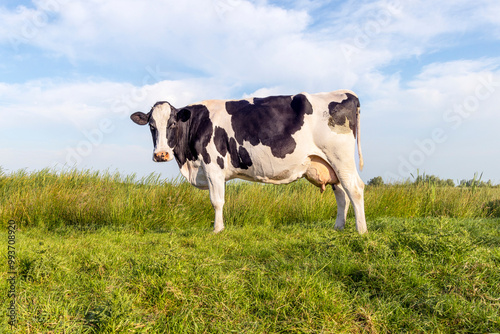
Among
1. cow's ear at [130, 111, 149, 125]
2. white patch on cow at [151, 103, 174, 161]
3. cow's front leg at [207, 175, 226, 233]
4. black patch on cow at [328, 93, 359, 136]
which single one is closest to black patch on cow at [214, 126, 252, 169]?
cow's front leg at [207, 175, 226, 233]

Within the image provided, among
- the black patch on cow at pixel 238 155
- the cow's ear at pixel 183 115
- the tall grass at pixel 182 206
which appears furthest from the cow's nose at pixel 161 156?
the tall grass at pixel 182 206

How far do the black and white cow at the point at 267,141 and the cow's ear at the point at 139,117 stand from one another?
351 millimetres

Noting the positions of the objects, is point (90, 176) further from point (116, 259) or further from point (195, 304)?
point (195, 304)

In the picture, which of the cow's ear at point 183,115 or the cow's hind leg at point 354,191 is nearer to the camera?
the cow's hind leg at point 354,191

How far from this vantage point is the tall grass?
343 inches

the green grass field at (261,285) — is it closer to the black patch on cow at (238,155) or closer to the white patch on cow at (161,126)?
the black patch on cow at (238,155)

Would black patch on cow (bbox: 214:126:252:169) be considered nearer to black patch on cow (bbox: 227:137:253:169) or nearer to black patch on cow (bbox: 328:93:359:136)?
black patch on cow (bbox: 227:137:253:169)

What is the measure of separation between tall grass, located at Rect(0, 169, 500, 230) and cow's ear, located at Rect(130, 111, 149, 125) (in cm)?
217

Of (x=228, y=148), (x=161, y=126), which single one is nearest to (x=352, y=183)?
(x=228, y=148)

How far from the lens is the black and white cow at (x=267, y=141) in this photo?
A: 6680mm

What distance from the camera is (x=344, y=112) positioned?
6.74m

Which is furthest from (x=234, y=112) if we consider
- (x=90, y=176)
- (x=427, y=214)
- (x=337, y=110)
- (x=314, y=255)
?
(x=90, y=176)

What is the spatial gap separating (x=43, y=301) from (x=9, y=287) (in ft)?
2.42

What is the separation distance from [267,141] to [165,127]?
6.45 feet
